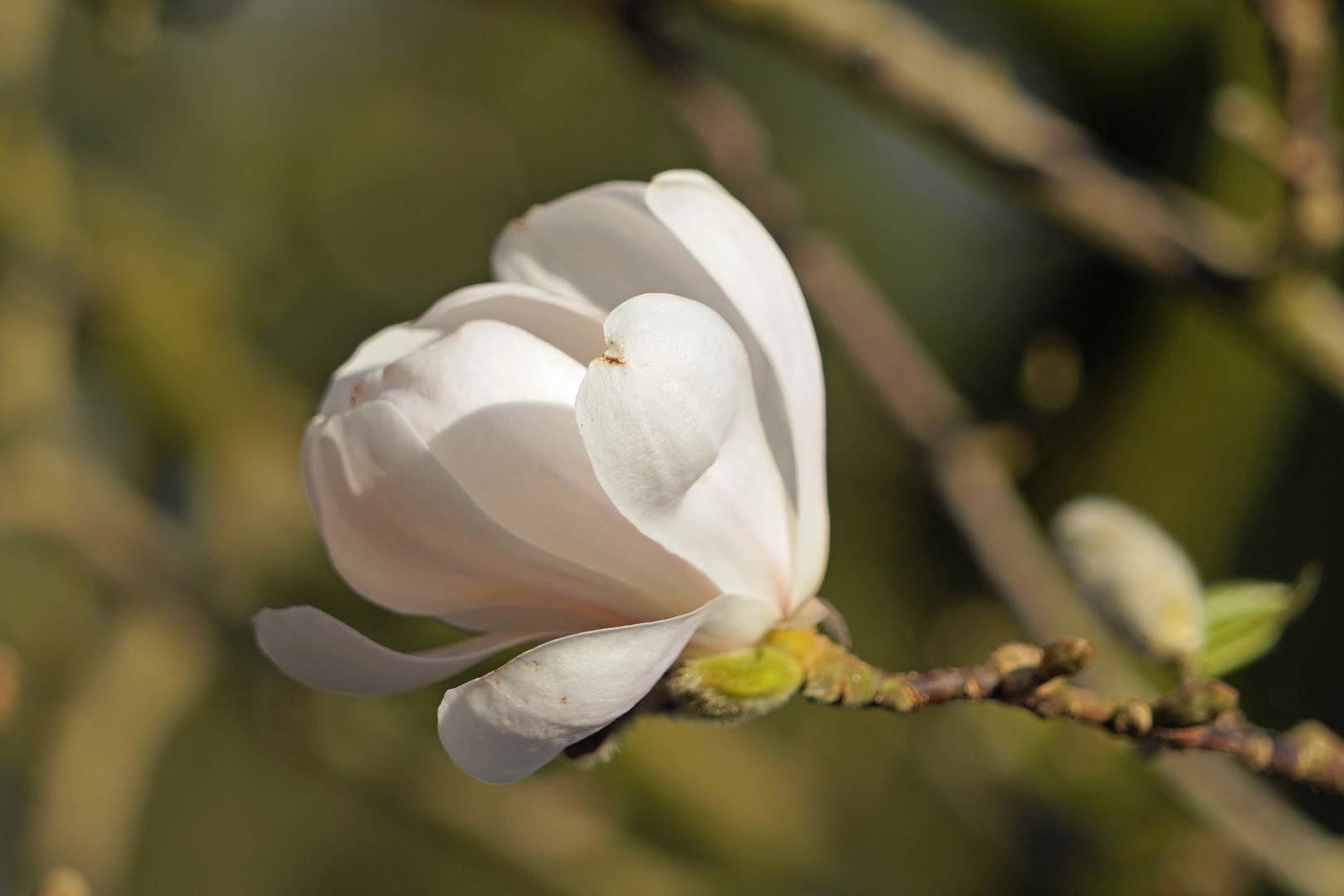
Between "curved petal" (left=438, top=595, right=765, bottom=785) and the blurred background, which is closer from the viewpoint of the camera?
"curved petal" (left=438, top=595, right=765, bottom=785)

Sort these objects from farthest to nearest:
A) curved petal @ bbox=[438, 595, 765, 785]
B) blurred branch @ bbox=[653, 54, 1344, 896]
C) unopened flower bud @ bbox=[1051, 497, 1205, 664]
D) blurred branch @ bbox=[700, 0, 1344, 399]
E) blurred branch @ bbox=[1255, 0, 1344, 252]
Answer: blurred branch @ bbox=[653, 54, 1344, 896] < blurred branch @ bbox=[700, 0, 1344, 399] < blurred branch @ bbox=[1255, 0, 1344, 252] < unopened flower bud @ bbox=[1051, 497, 1205, 664] < curved petal @ bbox=[438, 595, 765, 785]

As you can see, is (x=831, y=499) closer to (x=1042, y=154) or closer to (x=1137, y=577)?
(x=1042, y=154)

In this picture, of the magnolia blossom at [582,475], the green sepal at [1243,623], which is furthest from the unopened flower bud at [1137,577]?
the magnolia blossom at [582,475]

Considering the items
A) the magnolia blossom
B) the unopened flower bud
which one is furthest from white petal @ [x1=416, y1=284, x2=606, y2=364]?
the unopened flower bud

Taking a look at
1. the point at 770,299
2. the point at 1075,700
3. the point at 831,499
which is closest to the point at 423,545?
the point at 770,299

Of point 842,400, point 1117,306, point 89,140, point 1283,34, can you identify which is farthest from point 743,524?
point 89,140

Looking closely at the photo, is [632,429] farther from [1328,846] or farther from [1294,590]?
[1328,846]

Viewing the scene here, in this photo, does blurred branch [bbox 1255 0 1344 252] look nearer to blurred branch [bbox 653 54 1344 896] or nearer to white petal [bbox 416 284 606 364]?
blurred branch [bbox 653 54 1344 896]

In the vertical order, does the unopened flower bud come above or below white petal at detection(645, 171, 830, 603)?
below
